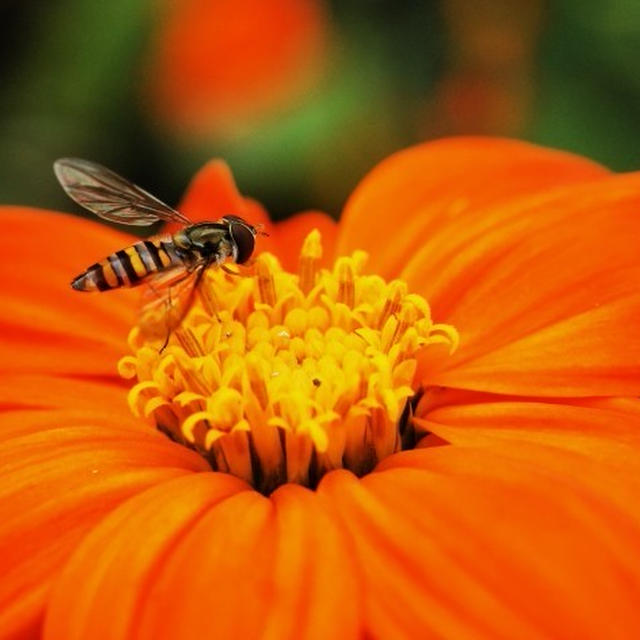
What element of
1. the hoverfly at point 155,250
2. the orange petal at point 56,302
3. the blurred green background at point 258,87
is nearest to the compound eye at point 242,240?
the hoverfly at point 155,250

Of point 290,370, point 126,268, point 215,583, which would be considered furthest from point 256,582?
point 126,268

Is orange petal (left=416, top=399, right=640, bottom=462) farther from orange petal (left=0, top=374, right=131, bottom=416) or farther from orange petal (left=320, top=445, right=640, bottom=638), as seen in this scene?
orange petal (left=0, top=374, right=131, bottom=416)

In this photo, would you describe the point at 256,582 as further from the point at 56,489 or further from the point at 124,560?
the point at 56,489

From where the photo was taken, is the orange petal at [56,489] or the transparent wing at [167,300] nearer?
the orange petal at [56,489]

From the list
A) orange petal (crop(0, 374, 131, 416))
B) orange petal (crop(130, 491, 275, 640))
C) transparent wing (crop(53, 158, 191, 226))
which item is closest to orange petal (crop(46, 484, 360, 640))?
orange petal (crop(130, 491, 275, 640))

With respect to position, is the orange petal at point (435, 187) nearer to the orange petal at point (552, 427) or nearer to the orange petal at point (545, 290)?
the orange petal at point (545, 290)

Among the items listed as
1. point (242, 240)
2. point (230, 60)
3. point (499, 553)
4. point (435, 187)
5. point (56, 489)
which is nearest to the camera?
point (499, 553)
